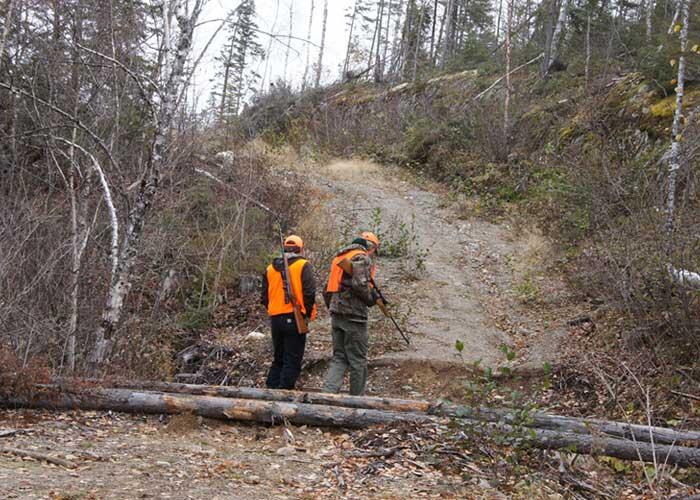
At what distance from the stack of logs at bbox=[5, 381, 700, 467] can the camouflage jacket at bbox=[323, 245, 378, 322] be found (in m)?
1.13

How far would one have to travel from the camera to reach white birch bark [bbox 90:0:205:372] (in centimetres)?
677

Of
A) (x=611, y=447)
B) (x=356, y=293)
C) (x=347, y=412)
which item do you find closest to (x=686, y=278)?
(x=611, y=447)

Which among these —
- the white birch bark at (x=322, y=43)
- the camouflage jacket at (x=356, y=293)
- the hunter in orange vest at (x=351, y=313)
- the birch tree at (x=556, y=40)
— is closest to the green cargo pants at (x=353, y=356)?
the hunter in orange vest at (x=351, y=313)

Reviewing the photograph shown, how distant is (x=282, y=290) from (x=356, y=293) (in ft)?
2.86

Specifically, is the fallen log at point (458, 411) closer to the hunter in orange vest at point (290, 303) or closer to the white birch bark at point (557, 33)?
the hunter in orange vest at point (290, 303)

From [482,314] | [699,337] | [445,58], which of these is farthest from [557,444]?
[445,58]

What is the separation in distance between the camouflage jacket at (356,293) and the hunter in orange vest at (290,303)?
31cm

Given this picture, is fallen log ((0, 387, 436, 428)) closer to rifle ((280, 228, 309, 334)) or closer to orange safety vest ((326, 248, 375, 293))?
rifle ((280, 228, 309, 334))

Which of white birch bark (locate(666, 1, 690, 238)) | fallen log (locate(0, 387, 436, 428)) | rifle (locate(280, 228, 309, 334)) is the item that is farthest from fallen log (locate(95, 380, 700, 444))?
white birch bark (locate(666, 1, 690, 238))

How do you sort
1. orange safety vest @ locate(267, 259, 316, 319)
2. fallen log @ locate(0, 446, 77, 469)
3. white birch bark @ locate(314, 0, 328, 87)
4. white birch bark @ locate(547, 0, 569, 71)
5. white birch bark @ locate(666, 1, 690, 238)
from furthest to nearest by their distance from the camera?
white birch bark @ locate(314, 0, 328, 87), white birch bark @ locate(547, 0, 569, 71), white birch bark @ locate(666, 1, 690, 238), orange safety vest @ locate(267, 259, 316, 319), fallen log @ locate(0, 446, 77, 469)

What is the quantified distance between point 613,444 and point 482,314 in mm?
5285

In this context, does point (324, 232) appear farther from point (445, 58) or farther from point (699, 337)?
point (445, 58)

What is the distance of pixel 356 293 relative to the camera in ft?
23.0

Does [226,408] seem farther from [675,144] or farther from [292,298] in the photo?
[675,144]
